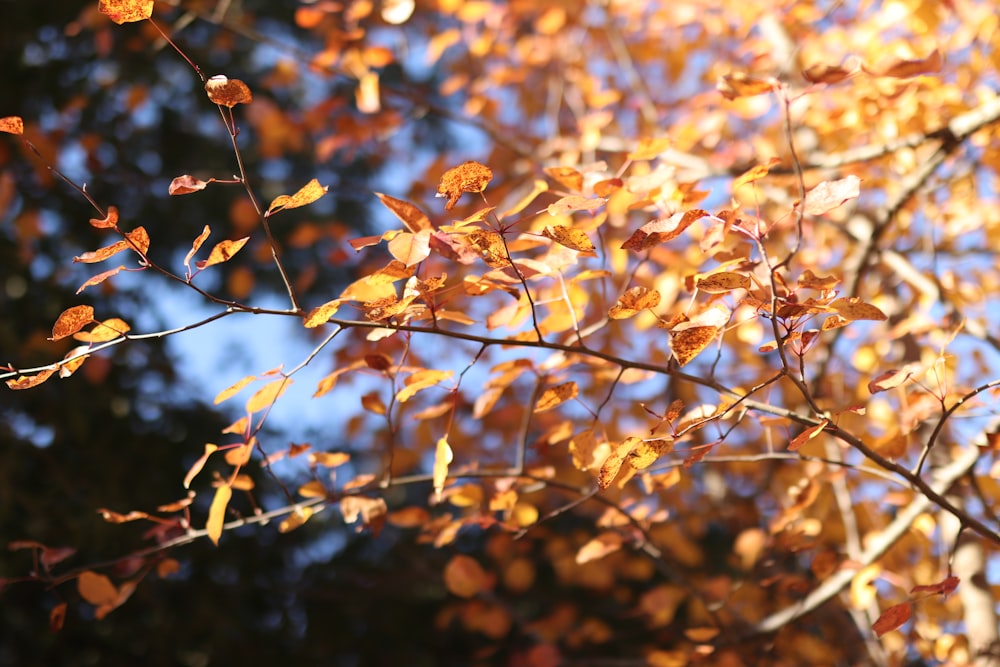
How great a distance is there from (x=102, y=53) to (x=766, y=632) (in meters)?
3.26

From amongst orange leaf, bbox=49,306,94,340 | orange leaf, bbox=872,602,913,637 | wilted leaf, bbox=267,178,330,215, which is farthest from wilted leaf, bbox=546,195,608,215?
orange leaf, bbox=872,602,913,637

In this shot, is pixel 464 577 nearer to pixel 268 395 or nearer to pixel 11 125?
pixel 268 395

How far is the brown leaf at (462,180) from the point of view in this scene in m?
0.82

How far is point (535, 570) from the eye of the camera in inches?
122

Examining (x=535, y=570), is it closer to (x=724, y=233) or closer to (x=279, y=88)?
(x=724, y=233)

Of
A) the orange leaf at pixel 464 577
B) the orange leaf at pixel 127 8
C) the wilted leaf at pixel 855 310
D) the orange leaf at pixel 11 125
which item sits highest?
the orange leaf at pixel 127 8

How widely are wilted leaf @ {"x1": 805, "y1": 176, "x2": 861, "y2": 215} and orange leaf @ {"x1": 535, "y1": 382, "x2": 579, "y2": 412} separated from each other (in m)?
0.36

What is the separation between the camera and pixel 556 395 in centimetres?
103

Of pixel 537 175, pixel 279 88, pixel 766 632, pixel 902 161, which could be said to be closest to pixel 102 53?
pixel 279 88

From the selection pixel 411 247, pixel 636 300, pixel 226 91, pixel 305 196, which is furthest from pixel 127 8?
pixel 636 300

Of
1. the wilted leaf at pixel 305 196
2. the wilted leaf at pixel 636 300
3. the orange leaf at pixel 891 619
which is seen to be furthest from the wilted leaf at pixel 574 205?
the orange leaf at pixel 891 619

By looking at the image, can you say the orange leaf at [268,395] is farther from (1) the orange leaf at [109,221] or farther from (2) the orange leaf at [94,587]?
(2) the orange leaf at [94,587]

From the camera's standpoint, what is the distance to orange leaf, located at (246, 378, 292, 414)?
999 millimetres

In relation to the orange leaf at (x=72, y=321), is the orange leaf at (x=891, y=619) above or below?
below
